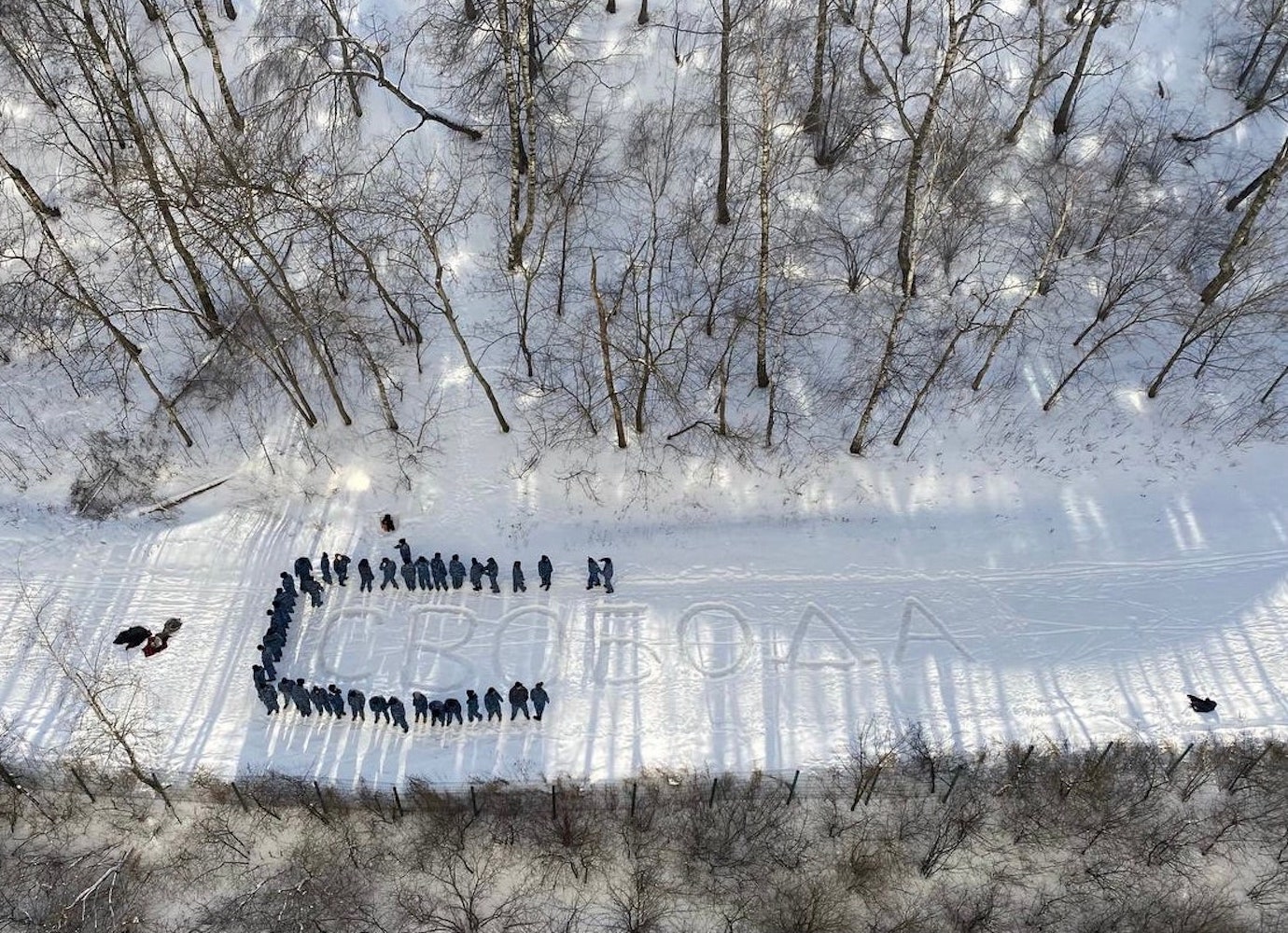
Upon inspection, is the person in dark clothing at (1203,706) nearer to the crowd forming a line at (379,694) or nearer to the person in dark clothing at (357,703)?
the crowd forming a line at (379,694)

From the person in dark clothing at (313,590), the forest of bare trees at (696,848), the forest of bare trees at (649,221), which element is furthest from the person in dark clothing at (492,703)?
the forest of bare trees at (649,221)

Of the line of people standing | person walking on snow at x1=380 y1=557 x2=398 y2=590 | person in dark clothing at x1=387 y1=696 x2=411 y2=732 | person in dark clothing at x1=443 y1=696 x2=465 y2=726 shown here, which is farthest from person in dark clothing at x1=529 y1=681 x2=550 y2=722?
person walking on snow at x1=380 y1=557 x2=398 y2=590

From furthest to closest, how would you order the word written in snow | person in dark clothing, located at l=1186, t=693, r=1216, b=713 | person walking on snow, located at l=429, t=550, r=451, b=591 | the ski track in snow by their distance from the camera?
person walking on snow, located at l=429, t=550, r=451, b=591 < the word written in snow < person in dark clothing, located at l=1186, t=693, r=1216, b=713 < the ski track in snow

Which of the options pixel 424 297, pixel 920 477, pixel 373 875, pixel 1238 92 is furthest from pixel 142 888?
pixel 1238 92

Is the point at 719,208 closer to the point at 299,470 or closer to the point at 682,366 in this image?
the point at 682,366

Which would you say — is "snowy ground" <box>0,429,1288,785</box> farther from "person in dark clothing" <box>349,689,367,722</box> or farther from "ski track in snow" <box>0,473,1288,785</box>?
"person in dark clothing" <box>349,689,367,722</box>

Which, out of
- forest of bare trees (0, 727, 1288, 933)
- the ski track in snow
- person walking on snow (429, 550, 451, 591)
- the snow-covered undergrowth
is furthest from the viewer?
person walking on snow (429, 550, 451, 591)
